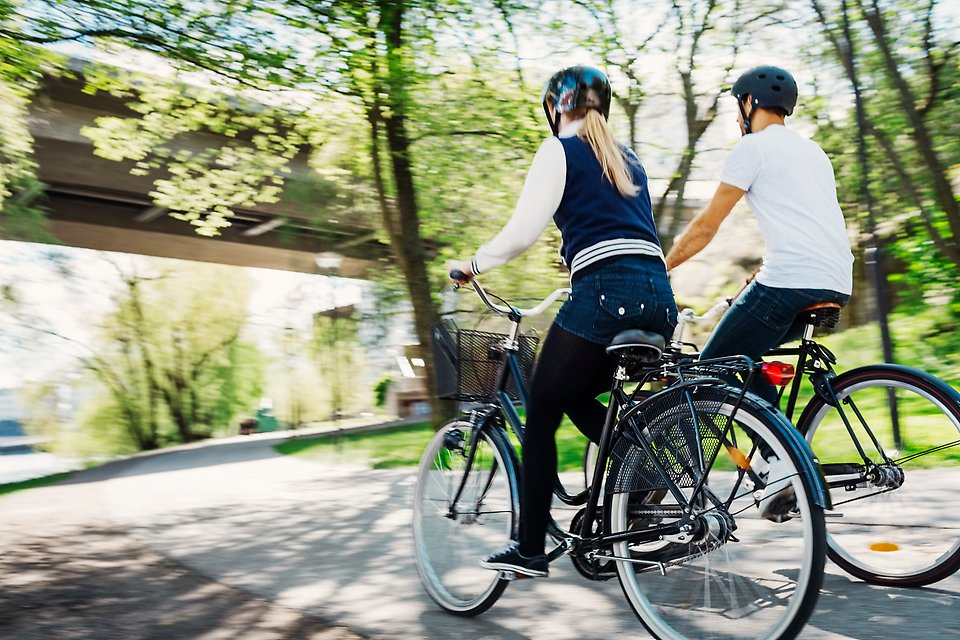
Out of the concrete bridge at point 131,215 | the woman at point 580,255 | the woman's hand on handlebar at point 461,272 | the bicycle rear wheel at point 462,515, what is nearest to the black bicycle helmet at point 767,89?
the woman at point 580,255

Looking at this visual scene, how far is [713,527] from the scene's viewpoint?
130 inches

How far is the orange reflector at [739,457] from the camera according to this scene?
10.9 feet

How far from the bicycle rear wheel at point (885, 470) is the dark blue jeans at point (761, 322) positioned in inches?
11.8

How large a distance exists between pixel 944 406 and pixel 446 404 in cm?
868

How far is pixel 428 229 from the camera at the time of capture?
13680 millimetres

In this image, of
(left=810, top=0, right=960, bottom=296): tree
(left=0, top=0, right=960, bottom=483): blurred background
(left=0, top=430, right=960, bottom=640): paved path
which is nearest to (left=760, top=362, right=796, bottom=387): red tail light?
(left=0, top=430, right=960, bottom=640): paved path

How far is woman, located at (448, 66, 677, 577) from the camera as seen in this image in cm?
368

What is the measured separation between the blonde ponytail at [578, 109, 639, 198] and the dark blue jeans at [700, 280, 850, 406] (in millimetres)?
726

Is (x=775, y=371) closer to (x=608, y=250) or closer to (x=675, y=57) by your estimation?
(x=608, y=250)

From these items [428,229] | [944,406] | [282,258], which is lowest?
[944,406]

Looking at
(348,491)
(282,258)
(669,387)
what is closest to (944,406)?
(669,387)

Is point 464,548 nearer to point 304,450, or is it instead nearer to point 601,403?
point 601,403

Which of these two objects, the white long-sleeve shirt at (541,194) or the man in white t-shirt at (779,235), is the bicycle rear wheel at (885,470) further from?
the white long-sleeve shirt at (541,194)

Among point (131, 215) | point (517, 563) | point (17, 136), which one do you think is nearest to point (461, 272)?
point (517, 563)
